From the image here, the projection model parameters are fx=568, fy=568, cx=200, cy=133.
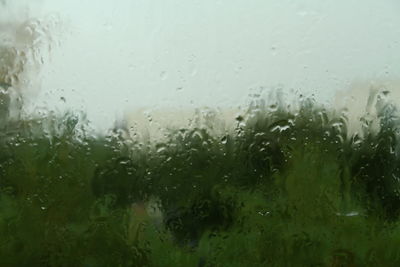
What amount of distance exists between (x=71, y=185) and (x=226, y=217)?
0.45 meters

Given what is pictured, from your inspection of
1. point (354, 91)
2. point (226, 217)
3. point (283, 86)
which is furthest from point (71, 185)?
point (354, 91)

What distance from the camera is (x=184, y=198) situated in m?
1.62

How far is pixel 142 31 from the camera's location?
166 cm

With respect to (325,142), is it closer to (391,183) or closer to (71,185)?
(391,183)

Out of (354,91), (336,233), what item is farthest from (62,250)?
(354,91)

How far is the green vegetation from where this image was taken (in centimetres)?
161

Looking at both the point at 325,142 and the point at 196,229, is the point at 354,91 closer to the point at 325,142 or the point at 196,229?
the point at 325,142

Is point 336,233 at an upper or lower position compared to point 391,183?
lower

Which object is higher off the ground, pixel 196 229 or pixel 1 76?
pixel 1 76

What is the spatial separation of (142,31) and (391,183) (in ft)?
2.79

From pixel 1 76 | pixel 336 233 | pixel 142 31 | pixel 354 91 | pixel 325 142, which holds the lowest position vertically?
pixel 336 233

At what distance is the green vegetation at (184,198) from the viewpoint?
1612mm

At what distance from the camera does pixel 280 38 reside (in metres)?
1.66

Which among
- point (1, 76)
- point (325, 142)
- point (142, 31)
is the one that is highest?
point (142, 31)
